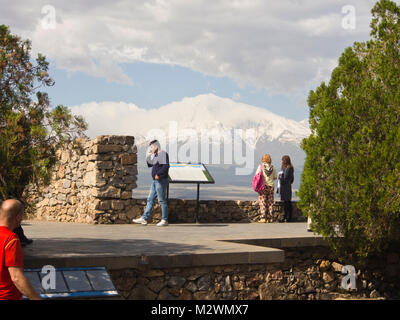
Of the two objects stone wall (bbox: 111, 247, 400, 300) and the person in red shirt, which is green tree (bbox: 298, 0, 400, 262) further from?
the person in red shirt

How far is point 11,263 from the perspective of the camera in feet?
16.1

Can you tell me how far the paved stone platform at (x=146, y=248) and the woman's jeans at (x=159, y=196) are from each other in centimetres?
129

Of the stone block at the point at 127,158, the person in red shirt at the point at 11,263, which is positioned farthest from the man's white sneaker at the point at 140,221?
the person in red shirt at the point at 11,263

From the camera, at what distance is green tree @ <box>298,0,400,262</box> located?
33.3 ft

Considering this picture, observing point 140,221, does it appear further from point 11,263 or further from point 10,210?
point 11,263

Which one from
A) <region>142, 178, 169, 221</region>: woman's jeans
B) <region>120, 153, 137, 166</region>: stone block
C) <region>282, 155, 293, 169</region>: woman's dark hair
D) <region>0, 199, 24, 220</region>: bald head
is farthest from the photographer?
<region>282, 155, 293, 169</region>: woman's dark hair

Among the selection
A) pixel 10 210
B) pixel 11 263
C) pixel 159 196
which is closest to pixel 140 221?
pixel 159 196

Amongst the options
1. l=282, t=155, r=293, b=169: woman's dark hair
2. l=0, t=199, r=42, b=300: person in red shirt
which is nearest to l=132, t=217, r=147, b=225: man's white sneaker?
l=282, t=155, r=293, b=169: woman's dark hair

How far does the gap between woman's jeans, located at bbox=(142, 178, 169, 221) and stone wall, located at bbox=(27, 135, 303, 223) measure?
0.66 metres

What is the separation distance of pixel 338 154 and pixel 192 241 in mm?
3176

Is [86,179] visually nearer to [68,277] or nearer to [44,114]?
[44,114]

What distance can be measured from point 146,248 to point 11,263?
4.13m

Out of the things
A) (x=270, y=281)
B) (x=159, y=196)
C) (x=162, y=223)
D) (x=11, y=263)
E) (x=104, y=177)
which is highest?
(x=104, y=177)
